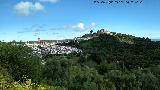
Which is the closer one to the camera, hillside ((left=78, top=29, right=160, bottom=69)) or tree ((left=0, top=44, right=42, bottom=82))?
tree ((left=0, top=44, right=42, bottom=82))

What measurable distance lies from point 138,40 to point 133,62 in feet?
277

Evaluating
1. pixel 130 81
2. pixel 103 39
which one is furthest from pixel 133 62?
pixel 103 39

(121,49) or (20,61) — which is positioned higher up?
(121,49)

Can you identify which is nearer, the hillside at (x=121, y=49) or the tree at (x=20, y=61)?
the tree at (x=20, y=61)

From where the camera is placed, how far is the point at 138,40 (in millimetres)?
198000

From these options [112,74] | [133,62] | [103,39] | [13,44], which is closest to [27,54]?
[13,44]

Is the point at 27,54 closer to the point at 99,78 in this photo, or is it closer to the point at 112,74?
the point at 99,78

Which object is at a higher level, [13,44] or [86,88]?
[13,44]

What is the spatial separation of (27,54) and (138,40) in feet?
500

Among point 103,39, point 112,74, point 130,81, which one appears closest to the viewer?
point 130,81

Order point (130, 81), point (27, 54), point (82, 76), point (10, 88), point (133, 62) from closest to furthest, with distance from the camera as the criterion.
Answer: point (10, 88) < point (27, 54) < point (130, 81) < point (82, 76) < point (133, 62)

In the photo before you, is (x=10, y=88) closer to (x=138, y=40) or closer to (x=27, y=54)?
(x=27, y=54)

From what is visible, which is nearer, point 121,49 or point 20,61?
point 20,61

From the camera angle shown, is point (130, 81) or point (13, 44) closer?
point (13, 44)
